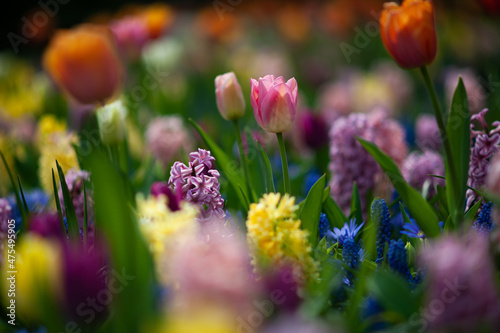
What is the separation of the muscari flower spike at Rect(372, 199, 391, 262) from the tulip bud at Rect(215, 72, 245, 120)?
0.33m

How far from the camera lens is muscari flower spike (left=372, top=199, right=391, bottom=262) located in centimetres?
89

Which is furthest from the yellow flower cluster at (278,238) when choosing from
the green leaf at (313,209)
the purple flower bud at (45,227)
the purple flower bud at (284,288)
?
the purple flower bud at (45,227)

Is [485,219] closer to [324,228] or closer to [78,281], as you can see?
[324,228]

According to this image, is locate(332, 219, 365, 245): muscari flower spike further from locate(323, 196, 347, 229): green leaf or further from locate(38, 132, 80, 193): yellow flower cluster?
locate(38, 132, 80, 193): yellow flower cluster

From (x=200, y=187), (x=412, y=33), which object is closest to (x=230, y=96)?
(x=200, y=187)

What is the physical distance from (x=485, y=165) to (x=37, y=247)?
0.78m

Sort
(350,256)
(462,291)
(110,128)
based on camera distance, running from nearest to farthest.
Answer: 1. (462,291)
2. (350,256)
3. (110,128)

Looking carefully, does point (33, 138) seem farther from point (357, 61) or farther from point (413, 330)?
point (357, 61)

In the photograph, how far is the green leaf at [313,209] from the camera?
879mm

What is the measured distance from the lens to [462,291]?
55 centimetres

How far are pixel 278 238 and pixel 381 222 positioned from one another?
11.0 inches

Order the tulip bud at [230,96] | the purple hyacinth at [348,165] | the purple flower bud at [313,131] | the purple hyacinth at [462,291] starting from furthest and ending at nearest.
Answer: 1. the purple flower bud at [313,131]
2. the purple hyacinth at [348,165]
3. the tulip bud at [230,96]
4. the purple hyacinth at [462,291]

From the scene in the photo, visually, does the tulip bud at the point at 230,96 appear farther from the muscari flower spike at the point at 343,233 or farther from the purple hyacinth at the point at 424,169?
the purple hyacinth at the point at 424,169

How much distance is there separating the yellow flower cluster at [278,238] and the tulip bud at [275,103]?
0.66 ft
